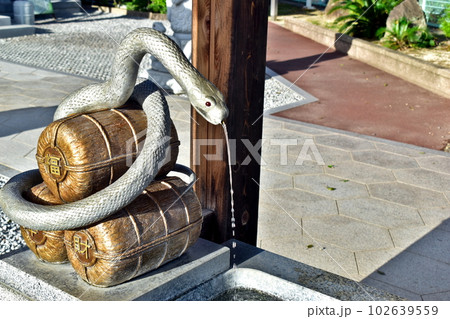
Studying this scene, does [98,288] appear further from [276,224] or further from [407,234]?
[407,234]

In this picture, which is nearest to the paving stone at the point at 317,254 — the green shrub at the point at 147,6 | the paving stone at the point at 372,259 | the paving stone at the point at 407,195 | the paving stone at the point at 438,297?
the paving stone at the point at 372,259

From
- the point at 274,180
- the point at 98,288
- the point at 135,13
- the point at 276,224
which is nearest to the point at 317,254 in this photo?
the point at 276,224

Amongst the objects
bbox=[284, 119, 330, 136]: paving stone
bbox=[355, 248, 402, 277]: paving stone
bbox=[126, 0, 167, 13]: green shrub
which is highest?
bbox=[126, 0, 167, 13]: green shrub

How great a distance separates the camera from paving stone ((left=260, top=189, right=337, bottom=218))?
5.14 metres

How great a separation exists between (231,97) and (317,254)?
1859 millimetres

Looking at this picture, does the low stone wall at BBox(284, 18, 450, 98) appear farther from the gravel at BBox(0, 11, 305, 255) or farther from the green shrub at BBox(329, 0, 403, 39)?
the gravel at BBox(0, 11, 305, 255)

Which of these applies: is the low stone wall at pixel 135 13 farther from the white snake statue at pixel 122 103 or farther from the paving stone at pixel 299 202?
the white snake statue at pixel 122 103

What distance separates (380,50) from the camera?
1205cm

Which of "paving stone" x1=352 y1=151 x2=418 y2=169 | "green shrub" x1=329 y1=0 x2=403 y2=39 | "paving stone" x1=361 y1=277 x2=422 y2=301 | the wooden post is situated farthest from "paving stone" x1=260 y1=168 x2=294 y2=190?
"green shrub" x1=329 y1=0 x2=403 y2=39

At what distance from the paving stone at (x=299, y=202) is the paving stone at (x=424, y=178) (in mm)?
1083

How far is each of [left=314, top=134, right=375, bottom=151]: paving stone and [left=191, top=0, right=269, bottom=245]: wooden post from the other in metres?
3.69

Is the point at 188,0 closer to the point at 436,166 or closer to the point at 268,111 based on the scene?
the point at 268,111

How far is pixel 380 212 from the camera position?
516 centimetres

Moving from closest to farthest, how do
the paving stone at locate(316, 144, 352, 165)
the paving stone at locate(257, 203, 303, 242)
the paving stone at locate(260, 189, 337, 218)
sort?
the paving stone at locate(257, 203, 303, 242)
the paving stone at locate(260, 189, 337, 218)
the paving stone at locate(316, 144, 352, 165)
